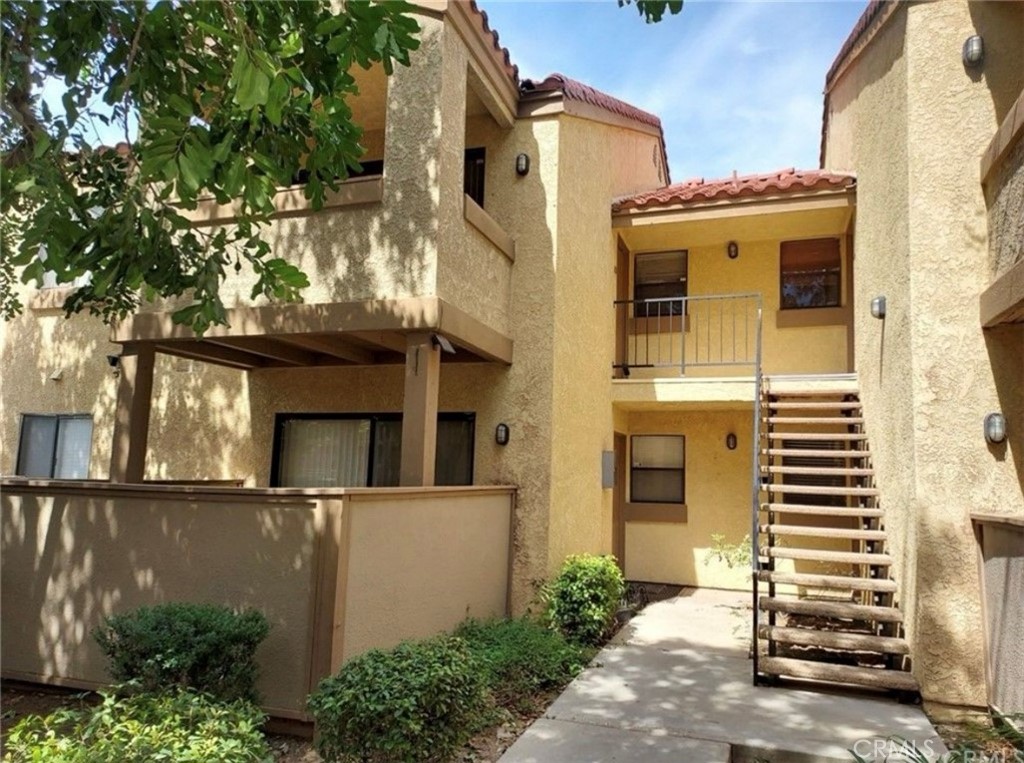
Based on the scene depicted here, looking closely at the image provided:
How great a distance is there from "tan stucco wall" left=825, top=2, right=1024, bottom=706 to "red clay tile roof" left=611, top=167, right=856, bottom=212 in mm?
2511

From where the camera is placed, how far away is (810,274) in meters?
11.2

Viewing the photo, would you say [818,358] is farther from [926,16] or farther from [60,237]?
[60,237]

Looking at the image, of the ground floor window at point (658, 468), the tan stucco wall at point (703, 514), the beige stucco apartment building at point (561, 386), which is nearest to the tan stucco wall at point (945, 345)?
the beige stucco apartment building at point (561, 386)

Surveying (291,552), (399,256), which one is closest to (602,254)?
(399,256)

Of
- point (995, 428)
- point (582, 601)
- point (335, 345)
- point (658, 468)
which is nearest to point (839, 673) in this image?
point (995, 428)

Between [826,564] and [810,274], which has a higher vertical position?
[810,274]

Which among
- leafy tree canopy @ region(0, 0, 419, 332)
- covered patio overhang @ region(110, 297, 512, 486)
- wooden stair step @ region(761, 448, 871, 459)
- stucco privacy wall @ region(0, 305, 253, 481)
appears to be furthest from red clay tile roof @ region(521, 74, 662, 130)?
stucco privacy wall @ region(0, 305, 253, 481)

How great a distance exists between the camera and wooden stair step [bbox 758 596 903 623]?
6492 millimetres

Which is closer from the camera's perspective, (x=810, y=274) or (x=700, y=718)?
(x=700, y=718)

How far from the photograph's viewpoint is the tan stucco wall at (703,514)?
11.1 metres

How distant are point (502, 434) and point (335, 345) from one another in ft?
7.29

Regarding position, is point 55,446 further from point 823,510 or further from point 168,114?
point 823,510

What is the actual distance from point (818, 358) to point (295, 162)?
8.82m

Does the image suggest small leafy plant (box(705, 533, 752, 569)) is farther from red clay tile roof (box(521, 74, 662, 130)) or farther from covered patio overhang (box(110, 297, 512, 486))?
red clay tile roof (box(521, 74, 662, 130))
